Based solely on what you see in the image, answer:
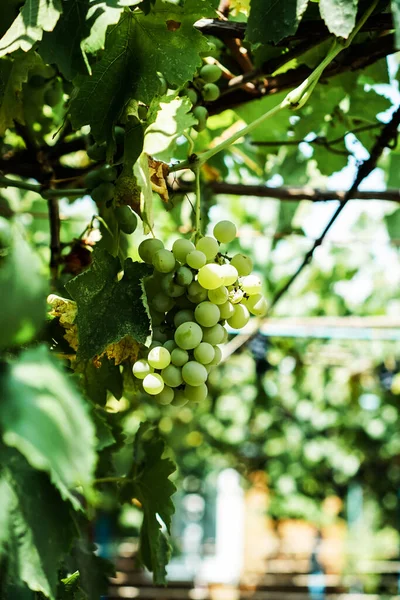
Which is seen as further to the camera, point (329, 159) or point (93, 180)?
point (329, 159)

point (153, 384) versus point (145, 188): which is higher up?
point (145, 188)

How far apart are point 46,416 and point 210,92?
87cm

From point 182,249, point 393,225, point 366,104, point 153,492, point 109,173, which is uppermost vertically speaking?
point 393,225

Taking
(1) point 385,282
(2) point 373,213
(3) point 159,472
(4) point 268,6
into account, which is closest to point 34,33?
(4) point 268,6

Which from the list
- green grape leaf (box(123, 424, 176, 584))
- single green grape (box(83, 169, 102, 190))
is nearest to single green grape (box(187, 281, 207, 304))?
single green grape (box(83, 169, 102, 190))

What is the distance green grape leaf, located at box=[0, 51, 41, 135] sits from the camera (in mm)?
1047

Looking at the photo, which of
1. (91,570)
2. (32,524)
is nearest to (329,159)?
(91,570)

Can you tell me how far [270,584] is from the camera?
Answer: 6820 millimetres

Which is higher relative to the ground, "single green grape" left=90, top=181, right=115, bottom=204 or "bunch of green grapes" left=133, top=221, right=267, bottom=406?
"single green grape" left=90, top=181, right=115, bottom=204

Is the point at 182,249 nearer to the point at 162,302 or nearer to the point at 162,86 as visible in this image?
the point at 162,302

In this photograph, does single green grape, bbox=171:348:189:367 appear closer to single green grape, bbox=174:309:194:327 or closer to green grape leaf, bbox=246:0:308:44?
single green grape, bbox=174:309:194:327

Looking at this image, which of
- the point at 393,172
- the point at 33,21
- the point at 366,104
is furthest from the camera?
the point at 393,172

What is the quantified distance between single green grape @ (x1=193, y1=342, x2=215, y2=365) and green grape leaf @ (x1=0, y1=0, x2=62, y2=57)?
393 millimetres

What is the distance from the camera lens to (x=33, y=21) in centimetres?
87
